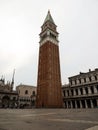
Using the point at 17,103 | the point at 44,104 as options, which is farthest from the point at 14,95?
the point at 44,104

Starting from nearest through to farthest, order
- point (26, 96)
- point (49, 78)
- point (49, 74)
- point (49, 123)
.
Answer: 1. point (49, 123)
2. point (49, 78)
3. point (49, 74)
4. point (26, 96)

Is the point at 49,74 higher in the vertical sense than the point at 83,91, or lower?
higher

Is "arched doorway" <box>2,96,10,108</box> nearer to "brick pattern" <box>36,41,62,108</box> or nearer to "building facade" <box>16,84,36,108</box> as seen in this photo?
"building facade" <box>16,84,36,108</box>

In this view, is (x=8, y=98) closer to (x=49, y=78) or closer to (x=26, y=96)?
(x=26, y=96)

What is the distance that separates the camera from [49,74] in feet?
141

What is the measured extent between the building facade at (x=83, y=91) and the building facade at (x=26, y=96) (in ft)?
71.5

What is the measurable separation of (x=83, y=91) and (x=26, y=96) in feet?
111

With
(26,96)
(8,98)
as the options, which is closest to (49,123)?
(8,98)

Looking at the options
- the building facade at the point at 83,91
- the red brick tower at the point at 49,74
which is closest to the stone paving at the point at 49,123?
the red brick tower at the point at 49,74

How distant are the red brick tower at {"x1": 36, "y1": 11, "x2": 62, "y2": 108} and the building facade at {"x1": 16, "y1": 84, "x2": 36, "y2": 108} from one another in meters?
19.3

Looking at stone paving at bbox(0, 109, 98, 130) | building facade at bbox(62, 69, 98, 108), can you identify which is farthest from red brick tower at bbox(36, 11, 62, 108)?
stone paving at bbox(0, 109, 98, 130)

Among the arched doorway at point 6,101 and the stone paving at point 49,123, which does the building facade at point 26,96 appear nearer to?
the arched doorway at point 6,101

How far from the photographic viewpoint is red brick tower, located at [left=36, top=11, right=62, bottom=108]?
40906 mm

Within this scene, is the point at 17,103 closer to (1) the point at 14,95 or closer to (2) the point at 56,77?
(1) the point at 14,95
